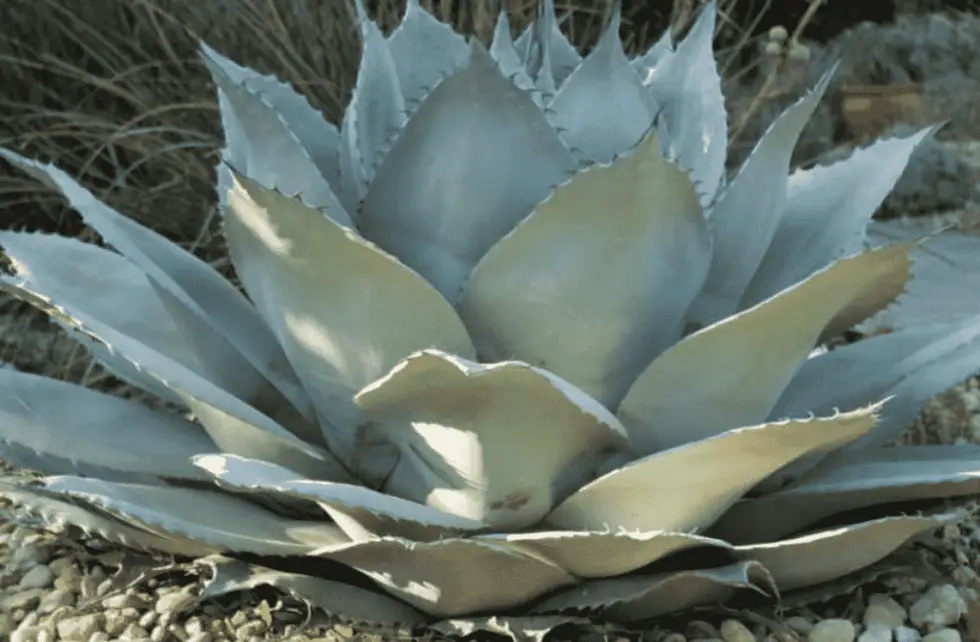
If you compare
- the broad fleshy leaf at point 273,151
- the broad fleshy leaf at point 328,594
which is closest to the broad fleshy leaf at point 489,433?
the broad fleshy leaf at point 328,594

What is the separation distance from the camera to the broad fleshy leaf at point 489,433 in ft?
2.84

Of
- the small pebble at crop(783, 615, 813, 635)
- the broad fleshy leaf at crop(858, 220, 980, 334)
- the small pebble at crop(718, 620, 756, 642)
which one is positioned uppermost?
the small pebble at crop(718, 620, 756, 642)

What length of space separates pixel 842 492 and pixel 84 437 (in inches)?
28.2

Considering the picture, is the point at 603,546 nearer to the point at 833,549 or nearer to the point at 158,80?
the point at 833,549

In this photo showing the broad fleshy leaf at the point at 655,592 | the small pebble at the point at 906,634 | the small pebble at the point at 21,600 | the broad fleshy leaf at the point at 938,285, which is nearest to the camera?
the broad fleshy leaf at the point at 655,592

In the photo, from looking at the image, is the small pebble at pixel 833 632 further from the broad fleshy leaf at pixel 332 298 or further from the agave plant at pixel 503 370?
the broad fleshy leaf at pixel 332 298

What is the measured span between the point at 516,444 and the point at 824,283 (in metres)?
0.27

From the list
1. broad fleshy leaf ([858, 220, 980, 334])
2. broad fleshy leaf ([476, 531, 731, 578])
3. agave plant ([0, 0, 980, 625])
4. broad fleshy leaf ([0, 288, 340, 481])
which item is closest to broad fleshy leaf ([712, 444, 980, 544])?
agave plant ([0, 0, 980, 625])

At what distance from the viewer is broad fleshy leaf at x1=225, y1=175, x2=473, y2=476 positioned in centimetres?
91

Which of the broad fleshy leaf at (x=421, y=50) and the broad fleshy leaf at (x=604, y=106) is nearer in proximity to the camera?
the broad fleshy leaf at (x=604, y=106)

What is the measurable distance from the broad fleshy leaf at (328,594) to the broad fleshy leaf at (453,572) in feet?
0.09

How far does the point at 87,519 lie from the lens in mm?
1087

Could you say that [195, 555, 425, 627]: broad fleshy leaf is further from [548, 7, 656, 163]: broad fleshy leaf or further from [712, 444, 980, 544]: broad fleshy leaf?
[548, 7, 656, 163]: broad fleshy leaf

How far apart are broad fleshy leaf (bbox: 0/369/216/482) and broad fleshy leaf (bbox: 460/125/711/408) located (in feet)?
1.20
